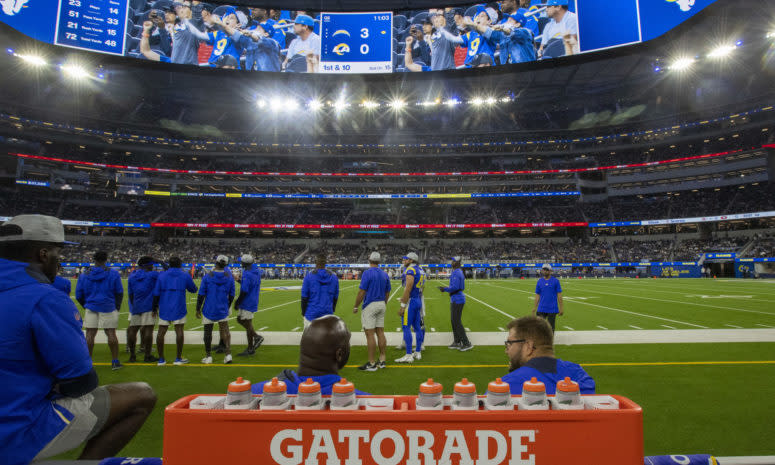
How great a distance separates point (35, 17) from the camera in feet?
86.4

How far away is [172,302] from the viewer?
23.7 ft

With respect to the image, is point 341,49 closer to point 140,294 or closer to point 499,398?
point 140,294

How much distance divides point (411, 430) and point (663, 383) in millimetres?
6206

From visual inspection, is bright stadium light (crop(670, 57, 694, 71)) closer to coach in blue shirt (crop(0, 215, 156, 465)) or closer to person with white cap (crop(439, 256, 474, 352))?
person with white cap (crop(439, 256, 474, 352))

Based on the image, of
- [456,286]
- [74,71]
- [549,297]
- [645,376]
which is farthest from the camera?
[74,71]

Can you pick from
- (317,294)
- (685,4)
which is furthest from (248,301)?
(685,4)

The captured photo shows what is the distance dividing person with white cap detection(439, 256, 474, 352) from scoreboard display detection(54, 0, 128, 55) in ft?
113

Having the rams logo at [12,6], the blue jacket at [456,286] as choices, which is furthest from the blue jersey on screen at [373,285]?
the rams logo at [12,6]

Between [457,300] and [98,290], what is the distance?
7.26 metres

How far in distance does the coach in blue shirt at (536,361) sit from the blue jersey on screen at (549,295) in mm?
5595

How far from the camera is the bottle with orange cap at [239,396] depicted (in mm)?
1535

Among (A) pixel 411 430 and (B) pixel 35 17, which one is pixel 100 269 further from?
(B) pixel 35 17

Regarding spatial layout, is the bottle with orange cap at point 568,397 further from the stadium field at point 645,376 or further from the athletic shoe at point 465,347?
the athletic shoe at point 465,347

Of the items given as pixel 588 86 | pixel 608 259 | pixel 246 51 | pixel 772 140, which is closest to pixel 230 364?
pixel 246 51
